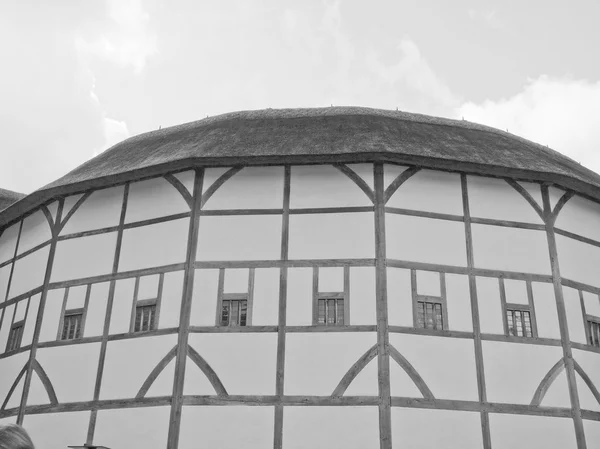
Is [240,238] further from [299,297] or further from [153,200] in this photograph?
[153,200]

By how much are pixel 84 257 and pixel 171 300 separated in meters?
2.76

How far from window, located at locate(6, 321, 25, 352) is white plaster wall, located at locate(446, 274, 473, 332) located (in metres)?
9.24

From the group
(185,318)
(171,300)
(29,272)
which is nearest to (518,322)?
(185,318)

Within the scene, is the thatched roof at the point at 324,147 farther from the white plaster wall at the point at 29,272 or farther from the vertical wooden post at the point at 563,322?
the white plaster wall at the point at 29,272

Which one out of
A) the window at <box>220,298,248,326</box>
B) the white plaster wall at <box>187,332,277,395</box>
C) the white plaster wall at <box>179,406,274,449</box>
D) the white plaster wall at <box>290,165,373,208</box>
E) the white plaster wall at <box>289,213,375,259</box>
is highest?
the white plaster wall at <box>290,165,373,208</box>

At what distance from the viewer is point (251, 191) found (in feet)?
47.2

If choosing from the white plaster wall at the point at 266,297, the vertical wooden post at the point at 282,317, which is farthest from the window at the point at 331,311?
the white plaster wall at the point at 266,297

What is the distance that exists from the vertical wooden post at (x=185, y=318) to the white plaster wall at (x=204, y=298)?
0.09 m

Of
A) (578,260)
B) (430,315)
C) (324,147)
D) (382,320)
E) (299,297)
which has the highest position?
(324,147)

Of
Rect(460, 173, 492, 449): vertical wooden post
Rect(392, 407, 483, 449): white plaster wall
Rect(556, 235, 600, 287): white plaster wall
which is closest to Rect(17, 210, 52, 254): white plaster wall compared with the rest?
Rect(392, 407, 483, 449): white plaster wall

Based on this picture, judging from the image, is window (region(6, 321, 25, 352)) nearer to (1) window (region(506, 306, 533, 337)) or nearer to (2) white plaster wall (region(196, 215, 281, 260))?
(2) white plaster wall (region(196, 215, 281, 260))

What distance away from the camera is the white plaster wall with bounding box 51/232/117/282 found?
14.9m

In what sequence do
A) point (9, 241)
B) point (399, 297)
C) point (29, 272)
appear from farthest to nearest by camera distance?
point (9, 241) < point (29, 272) < point (399, 297)

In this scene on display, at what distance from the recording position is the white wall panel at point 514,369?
12.9 metres
